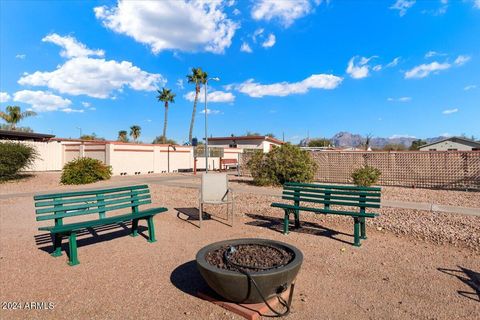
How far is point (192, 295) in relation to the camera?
361cm

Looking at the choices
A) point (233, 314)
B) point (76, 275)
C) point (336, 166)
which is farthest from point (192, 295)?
point (336, 166)

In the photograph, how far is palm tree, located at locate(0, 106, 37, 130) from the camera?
119 feet

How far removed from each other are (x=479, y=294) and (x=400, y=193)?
8.78 m

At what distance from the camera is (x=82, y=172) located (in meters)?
15.8

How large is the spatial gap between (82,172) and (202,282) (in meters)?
14.1

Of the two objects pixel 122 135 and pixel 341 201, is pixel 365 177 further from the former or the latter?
pixel 122 135

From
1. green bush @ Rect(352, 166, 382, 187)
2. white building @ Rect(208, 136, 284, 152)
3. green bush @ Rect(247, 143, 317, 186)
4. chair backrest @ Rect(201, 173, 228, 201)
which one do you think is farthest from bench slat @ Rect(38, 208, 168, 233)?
white building @ Rect(208, 136, 284, 152)

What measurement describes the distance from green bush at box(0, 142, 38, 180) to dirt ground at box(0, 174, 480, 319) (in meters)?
10.5

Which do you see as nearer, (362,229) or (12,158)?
(362,229)

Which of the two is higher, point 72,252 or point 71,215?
Answer: point 71,215

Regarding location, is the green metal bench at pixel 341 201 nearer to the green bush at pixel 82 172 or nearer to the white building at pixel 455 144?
the green bush at pixel 82 172

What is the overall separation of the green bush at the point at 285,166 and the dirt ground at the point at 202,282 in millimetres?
6694

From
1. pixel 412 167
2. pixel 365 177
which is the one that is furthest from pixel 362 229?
pixel 412 167

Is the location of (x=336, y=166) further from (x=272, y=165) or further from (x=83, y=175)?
(x=83, y=175)
